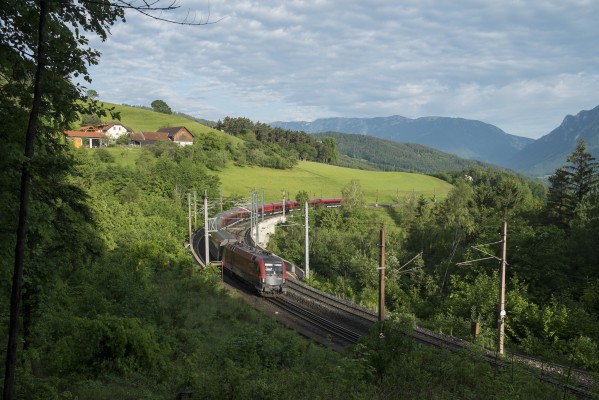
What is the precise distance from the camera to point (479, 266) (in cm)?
3862

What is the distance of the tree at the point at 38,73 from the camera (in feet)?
19.6

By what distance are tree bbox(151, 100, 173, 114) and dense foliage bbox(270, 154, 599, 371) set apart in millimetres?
126071

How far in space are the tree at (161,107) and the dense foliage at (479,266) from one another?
414ft

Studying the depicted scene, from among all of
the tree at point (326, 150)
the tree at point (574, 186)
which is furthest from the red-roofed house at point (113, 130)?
the tree at point (574, 186)

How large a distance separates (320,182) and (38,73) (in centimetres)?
10085

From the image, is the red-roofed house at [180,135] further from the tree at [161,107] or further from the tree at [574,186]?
the tree at [574,186]

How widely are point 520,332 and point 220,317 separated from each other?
19678mm

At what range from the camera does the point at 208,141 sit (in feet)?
346

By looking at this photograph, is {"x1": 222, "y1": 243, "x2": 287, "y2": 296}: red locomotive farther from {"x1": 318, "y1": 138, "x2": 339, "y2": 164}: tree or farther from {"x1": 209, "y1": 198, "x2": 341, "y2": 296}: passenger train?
{"x1": 318, "y1": 138, "x2": 339, "y2": 164}: tree

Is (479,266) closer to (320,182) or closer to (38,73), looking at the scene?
(38,73)

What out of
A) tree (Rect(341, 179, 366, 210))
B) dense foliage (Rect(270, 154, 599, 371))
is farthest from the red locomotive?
tree (Rect(341, 179, 366, 210))

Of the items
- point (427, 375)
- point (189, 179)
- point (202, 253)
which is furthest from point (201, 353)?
point (189, 179)

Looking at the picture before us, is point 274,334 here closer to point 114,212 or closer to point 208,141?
point 114,212

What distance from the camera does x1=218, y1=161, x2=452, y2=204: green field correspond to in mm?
92062
